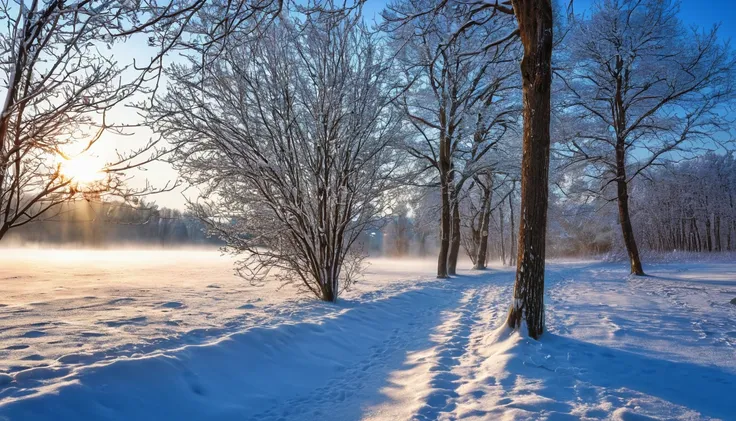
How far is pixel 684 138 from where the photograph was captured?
12.3 metres

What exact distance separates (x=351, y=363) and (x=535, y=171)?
307 cm

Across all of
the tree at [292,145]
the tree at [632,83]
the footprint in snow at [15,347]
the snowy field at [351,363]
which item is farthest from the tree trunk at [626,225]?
the footprint in snow at [15,347]

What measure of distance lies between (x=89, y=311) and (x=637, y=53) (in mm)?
15486

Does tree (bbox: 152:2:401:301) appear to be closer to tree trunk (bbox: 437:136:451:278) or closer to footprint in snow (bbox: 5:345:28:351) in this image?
footprint in snow (bbox: 5:345:28:351)

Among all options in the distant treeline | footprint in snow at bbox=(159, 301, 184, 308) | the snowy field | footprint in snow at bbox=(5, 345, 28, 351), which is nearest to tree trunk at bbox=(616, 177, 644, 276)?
the snowy field

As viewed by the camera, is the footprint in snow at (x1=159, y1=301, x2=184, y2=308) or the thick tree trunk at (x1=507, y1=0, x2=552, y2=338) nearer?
the thick tree trunk at (x1=507, y1=0, x2=552, y2=338)

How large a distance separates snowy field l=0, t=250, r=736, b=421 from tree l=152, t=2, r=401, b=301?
1394 millimetres

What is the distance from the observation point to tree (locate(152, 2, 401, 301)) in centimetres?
654

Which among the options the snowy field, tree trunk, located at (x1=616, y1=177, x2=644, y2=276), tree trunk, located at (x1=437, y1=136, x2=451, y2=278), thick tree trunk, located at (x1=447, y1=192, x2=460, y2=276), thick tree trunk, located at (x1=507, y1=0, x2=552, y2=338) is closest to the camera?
the snowy field

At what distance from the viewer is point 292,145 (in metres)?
6.98

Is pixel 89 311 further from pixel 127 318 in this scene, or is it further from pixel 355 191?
pixel 355 191

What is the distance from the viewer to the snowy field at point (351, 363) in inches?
108

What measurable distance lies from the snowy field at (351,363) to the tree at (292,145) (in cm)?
139

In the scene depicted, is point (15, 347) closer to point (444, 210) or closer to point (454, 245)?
point (444, 210)
